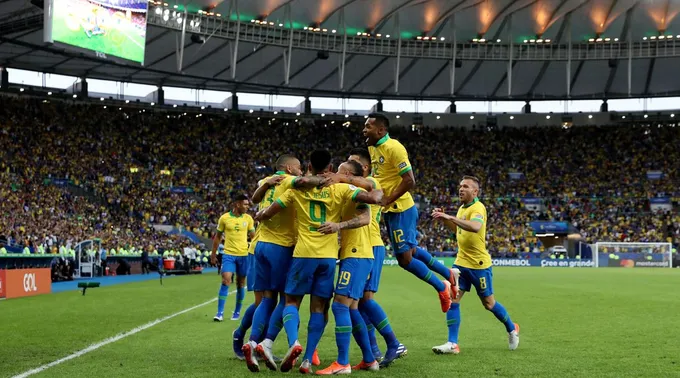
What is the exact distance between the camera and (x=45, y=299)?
21.1m

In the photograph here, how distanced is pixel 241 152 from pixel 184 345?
53337mm

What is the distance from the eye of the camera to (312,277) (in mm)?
8109

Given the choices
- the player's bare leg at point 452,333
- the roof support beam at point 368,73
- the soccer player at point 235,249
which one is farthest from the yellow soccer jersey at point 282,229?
the roof support beam at point 368,73

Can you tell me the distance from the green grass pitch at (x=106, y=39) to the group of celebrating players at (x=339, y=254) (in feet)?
81.4

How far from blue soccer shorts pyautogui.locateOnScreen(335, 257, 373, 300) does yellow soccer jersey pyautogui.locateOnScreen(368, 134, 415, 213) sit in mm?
1353

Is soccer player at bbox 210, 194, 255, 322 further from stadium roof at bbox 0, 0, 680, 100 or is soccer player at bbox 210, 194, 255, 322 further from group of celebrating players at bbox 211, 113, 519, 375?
stadium roof at bbox 0, 0, 680, 100

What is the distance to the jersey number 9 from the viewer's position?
26.6 feet

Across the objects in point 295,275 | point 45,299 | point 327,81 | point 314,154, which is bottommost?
point 45,299

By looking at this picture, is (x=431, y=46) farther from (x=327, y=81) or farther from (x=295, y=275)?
(x=295, y=275)

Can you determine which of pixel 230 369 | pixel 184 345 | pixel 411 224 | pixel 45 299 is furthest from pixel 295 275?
pixel 45 299

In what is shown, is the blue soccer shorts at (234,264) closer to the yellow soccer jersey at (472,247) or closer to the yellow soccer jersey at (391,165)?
the yellow soccer jersey at (472,247)

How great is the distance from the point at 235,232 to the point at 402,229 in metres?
5.99

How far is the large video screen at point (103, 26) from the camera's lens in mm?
31312

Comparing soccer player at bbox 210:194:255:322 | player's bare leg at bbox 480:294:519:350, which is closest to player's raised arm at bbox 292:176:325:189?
player's bare leg at bbox 480:294:519:350
